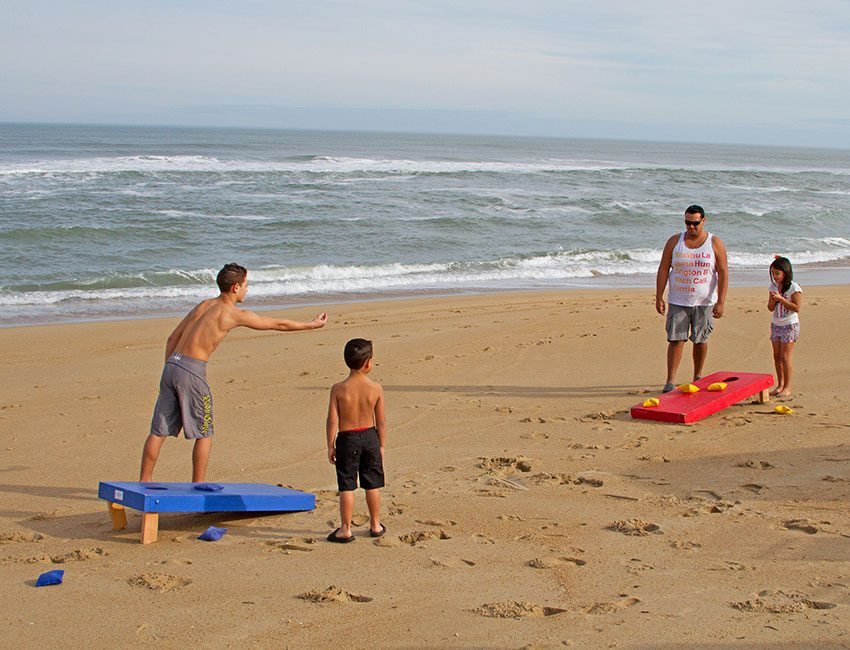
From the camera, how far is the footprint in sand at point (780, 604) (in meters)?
4.02

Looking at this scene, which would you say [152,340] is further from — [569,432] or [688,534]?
[688,534]

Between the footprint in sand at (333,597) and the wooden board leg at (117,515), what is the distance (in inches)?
63.0

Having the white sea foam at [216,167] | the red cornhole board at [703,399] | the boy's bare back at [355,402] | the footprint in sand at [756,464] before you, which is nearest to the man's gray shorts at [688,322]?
the red cornhole board at [703,399]

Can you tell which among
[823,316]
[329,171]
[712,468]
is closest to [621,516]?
[712,468]

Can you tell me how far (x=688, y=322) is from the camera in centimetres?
845

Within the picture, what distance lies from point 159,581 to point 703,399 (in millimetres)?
4804

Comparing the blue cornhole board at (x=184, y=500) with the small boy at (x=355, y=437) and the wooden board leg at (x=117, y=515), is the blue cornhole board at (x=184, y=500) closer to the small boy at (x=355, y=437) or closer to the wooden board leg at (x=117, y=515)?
the wooden board leg at (x=117, y=515)

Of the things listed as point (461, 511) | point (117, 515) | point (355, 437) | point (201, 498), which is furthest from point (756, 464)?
point (117, 515)

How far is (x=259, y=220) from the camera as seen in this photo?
25.5 m

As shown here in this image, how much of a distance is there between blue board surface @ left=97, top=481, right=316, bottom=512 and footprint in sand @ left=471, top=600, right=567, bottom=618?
1.79m

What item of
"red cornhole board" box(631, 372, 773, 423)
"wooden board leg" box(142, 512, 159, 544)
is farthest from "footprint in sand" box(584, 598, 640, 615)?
"red cornhole board" box(631, 372, 773, 423)

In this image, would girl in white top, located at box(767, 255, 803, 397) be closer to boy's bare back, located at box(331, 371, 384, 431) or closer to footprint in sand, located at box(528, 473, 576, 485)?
footprint in sand, located at box(528, 473, 576, 485)

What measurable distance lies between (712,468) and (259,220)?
20.4 meters

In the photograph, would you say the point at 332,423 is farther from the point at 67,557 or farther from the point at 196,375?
the point at 67,557
